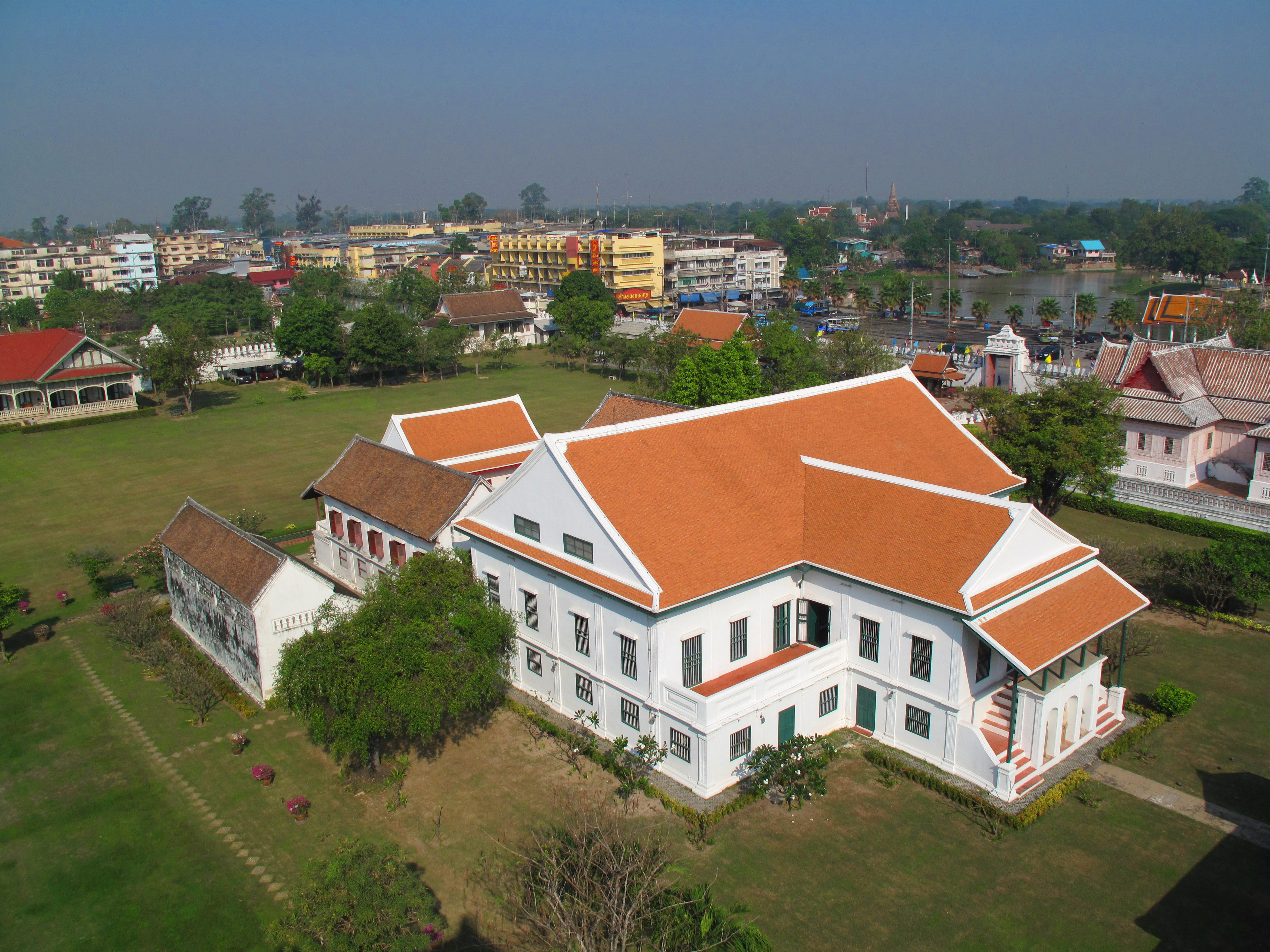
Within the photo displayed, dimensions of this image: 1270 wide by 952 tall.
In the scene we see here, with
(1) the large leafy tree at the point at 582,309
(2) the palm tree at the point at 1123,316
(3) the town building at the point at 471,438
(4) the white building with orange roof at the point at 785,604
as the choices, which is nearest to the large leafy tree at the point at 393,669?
Answer: (4) the white building with orange roof at the point at 785,604

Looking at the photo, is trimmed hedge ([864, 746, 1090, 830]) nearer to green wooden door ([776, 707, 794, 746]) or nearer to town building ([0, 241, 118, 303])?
green wooden door ([776, 707, 794, 746])

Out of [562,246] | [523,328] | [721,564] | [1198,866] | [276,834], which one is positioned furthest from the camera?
[562,246]

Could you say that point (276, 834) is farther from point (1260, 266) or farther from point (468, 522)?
point (1260, 266)

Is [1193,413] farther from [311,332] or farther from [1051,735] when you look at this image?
[311,332]

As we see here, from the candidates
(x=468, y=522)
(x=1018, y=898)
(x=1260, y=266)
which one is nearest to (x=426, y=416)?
(x=468, y=522)

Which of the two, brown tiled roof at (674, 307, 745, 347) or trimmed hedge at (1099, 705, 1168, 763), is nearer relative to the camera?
trimmed hedge at (1099, 705, 1168, 763)

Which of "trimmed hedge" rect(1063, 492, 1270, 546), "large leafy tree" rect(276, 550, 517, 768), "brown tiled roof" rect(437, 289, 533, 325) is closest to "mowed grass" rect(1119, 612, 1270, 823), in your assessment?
"trimmed hedge" rect(1063, 492, 1270, 546)
